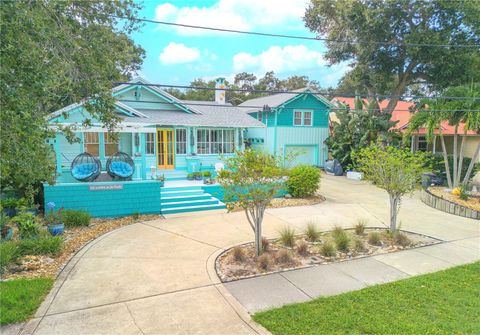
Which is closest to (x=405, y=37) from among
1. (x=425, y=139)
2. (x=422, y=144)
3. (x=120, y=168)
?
(x=425, y=139)

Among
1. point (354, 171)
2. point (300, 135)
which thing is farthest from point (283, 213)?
point (300, 135)

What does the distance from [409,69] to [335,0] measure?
6.76 meters

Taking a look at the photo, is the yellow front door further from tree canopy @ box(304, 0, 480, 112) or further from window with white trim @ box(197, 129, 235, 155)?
tree canopy @ box(304, 0, 480, 112)

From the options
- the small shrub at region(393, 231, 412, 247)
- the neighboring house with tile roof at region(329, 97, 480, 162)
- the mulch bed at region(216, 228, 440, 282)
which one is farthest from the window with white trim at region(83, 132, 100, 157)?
the neighboring house with tile roof at region(329, 97, 480, 162)

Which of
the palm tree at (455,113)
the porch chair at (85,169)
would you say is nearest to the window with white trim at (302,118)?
the palm tree at (455,113)

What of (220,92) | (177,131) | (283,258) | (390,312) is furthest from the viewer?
(220,92)

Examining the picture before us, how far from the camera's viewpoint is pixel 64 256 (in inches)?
259

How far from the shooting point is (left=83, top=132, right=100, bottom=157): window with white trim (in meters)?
13.6

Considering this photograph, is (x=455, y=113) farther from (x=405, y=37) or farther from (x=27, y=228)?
(x=27, y=228)

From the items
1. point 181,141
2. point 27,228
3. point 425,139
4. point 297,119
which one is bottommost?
point 27,228

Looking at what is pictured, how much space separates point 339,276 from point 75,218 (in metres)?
7.22

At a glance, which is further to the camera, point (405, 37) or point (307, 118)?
point (307, 118)

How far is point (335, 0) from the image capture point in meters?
20.1

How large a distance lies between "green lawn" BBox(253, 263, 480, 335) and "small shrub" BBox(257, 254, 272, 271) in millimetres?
1441
